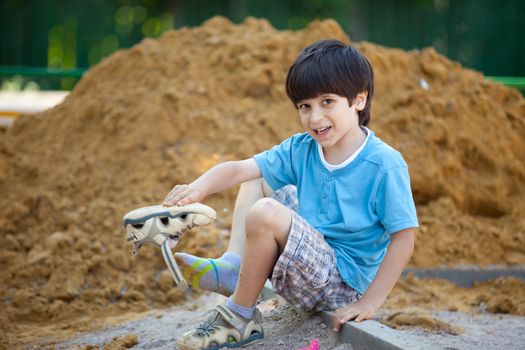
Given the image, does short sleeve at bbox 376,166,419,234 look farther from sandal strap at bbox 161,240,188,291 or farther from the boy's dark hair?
sandal strap at bbox 161,240,188,291

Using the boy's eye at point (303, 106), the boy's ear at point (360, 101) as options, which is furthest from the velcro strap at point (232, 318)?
the boy's ear at point (360, 101)

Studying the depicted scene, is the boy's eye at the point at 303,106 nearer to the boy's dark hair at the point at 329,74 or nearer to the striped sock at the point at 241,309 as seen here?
the boy's dark hair at the point at 329,74

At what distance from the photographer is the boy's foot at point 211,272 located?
9.19ft

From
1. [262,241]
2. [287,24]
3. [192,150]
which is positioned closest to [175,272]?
[262,241]

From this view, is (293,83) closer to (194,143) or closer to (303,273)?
(303,273)

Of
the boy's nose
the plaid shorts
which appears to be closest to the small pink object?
the plaid shorts

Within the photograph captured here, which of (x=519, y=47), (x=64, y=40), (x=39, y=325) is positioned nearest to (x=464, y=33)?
(x=519, y=47)

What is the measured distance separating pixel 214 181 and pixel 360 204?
59 centimetres

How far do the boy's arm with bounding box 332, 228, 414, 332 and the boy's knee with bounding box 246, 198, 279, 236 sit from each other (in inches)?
17.2

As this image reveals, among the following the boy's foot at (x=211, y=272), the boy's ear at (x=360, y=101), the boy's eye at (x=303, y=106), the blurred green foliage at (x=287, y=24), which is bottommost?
the boy's foot at (x=211, y=272)

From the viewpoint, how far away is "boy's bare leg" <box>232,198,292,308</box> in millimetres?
2543

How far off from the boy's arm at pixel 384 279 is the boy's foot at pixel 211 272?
0.46 m

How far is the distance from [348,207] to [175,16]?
9.05 m

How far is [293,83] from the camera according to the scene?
9.09ft
